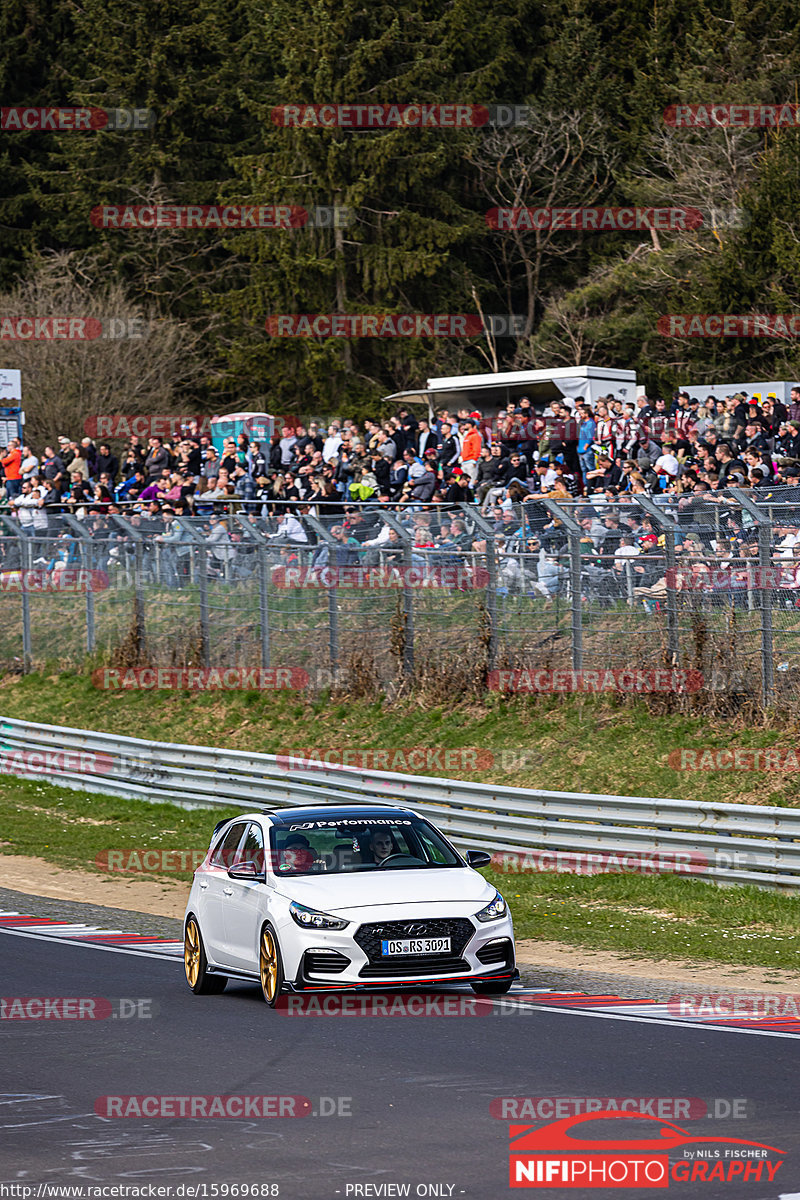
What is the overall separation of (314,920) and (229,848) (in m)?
2.10

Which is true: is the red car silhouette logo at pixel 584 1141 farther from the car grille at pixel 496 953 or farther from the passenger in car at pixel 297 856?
the passenger in car at pixel 297 856

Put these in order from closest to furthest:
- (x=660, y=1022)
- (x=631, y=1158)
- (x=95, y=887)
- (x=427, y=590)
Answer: (x=631, y=1158) → (x=660, y=1022) → (x=95, y=887) → (x=427, y=590)

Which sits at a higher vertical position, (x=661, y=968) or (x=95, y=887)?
(x=661, y=968)

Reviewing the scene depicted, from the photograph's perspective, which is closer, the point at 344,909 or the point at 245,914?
the point at 344,909

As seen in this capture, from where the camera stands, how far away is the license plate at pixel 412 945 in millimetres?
11562

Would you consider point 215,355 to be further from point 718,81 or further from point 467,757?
point 467,757

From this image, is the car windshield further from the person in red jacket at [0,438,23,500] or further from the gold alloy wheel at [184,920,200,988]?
the person in red jacket at [0,438,23,500]

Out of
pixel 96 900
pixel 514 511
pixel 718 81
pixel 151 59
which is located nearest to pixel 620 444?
pixel 514 511

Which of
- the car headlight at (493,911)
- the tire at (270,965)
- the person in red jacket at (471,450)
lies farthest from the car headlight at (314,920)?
the person in red jacket at (471,450)

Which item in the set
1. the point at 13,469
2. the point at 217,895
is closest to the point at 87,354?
the point at 13,469

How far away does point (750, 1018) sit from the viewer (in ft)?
38.1

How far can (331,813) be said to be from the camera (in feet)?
43.3

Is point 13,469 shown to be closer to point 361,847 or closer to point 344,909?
point 361,847

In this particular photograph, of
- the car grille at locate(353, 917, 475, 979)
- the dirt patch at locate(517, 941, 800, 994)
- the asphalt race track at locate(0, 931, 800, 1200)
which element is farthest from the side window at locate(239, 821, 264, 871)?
the dirt patch at locate(517, 941, 800, 994)
